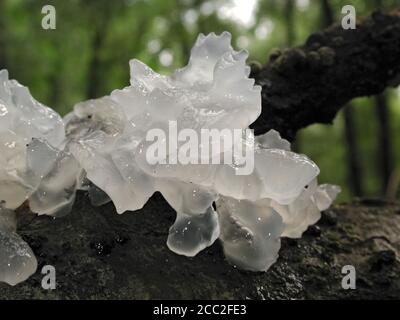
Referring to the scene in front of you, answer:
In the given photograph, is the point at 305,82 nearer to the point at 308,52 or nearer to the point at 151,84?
the point at 308,52

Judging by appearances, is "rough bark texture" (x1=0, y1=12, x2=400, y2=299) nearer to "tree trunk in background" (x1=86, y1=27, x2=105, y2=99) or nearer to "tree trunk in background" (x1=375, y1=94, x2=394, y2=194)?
"tree trunk in background" (x1=375, y1=94, x2=394, y2=194)

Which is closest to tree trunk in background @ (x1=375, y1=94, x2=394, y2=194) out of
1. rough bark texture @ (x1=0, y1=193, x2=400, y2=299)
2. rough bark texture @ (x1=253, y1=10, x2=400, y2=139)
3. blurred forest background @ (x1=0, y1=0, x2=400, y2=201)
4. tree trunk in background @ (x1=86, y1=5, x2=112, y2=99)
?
blurred forest background @ (x1=0, y1=0, x2=400, y2=201)

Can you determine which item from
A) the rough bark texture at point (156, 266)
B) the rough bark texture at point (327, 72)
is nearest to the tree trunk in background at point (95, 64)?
the rough bark texture at point (327, 72)

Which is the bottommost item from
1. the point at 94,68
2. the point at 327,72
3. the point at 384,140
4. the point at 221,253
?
the point at 384,140

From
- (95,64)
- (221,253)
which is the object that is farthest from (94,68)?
(221,253)

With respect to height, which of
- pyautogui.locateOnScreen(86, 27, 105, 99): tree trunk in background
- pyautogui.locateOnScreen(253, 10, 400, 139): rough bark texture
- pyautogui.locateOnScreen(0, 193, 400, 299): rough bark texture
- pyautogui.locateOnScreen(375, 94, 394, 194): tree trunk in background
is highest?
pyautogui.locateOnScreen(253, 10, 400, 139): rough bark texture

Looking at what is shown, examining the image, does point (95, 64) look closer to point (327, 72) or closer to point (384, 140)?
point (384, 140)
